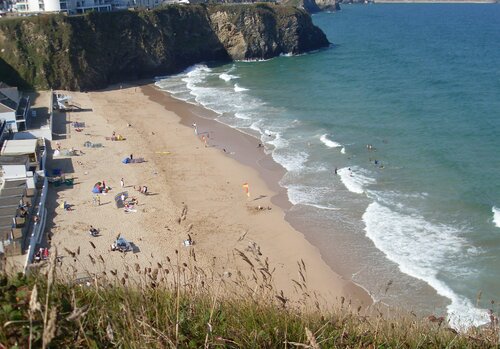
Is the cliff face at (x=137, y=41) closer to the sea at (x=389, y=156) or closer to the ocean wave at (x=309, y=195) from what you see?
the sea at (x=389, y=156)

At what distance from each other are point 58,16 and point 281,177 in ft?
125

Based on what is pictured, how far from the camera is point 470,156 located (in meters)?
32.2

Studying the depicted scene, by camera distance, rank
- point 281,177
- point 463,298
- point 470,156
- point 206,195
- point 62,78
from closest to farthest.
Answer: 1. point 463,298
2. point 206,195
3. point 281,177
4. point 470,156
5. point 62,78

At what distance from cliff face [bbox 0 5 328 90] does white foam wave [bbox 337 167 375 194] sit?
34327 mm

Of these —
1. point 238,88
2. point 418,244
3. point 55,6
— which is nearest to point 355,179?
point 418,244

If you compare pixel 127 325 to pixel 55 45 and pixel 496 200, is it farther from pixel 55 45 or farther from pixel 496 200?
pixel 55 45

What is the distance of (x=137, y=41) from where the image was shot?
62.8 metres

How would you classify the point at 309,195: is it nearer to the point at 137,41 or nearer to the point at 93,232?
the point at 93,232

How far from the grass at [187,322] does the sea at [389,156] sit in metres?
0.66

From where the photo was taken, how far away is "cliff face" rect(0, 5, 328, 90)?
175ft

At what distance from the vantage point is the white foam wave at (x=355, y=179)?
1091 inches

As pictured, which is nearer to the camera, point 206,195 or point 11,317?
point 11,317

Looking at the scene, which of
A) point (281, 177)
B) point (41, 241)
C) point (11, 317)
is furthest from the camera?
point (281, 177)

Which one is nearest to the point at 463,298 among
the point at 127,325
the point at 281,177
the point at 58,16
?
the point at 281,177
